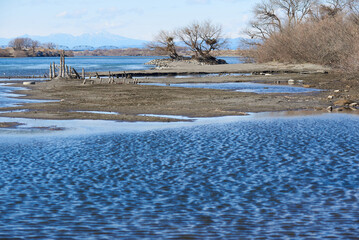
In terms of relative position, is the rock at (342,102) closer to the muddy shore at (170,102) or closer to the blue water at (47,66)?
the muddy shore at (170,102)

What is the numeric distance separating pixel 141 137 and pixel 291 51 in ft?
175

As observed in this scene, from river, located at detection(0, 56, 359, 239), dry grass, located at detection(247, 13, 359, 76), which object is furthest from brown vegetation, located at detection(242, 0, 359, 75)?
river, located at detection(0, 56, 359, 239)

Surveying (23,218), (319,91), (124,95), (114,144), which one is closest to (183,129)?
(114,144)

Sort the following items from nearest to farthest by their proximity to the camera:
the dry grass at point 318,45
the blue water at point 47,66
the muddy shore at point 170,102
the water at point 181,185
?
the water at point 181,185 → the muddy shore at point 170,102 → the dry grass at point 318,45 → the blue water at point 47,66

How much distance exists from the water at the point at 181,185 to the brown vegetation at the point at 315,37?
24295 mm

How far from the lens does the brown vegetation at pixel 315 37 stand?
48056mm

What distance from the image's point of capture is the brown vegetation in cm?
4806

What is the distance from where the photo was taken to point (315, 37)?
61000mm

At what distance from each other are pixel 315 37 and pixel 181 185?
5253 centimetres

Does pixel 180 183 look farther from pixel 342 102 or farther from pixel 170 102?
pixel 342 102

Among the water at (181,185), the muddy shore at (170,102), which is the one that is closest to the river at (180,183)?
the water at (181,185)

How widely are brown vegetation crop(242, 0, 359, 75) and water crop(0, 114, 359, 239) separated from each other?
956 inches

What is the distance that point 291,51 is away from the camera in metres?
69.0

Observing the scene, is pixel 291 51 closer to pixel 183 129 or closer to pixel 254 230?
pixel 183 129
